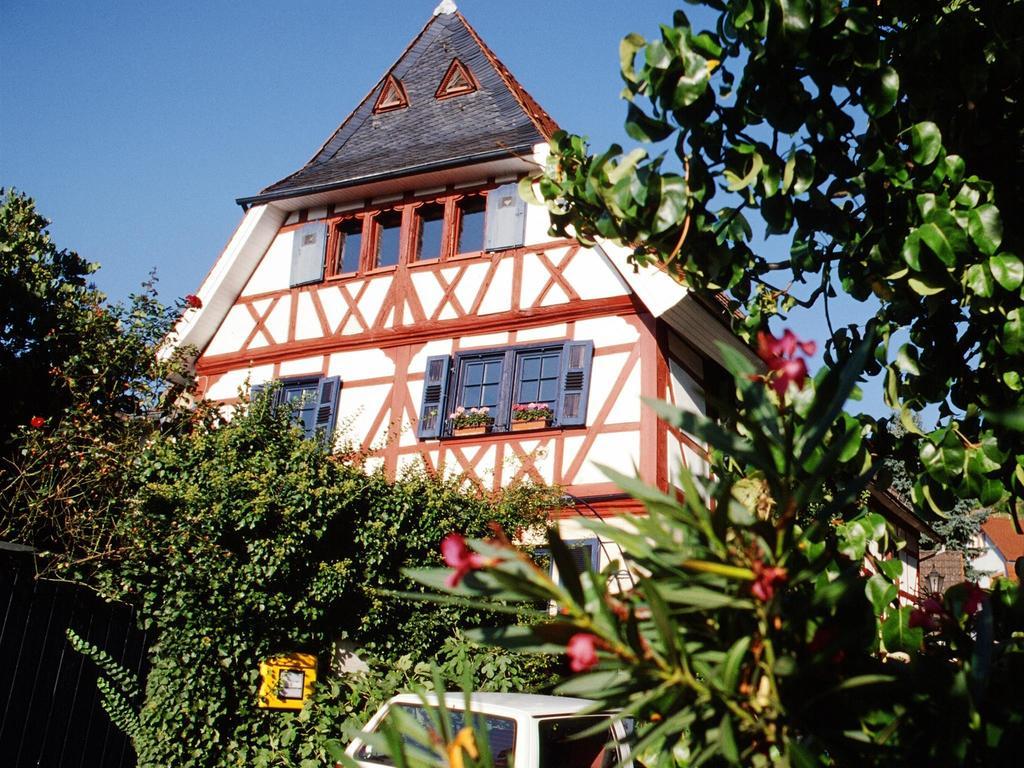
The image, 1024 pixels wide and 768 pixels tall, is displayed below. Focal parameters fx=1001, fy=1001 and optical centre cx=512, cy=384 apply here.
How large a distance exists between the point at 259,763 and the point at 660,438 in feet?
17.6

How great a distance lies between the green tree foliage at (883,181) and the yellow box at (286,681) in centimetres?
650

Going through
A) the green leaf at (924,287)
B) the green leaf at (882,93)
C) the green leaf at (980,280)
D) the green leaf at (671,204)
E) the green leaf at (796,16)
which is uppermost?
the green leaf at (796,16)

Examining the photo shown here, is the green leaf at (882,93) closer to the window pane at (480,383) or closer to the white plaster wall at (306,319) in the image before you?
the window pane at (480,383)

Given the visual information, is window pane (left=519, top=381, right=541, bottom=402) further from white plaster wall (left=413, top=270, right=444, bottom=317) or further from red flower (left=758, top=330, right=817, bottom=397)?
red flower (left=758, top=330, right=817, bottom=397)

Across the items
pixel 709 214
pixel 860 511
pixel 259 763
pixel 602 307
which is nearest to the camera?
pixel 860 511

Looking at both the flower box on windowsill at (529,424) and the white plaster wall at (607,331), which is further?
the white plaster wall at (607,331)

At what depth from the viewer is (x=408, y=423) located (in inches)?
489

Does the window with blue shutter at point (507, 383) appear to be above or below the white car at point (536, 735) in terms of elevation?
above

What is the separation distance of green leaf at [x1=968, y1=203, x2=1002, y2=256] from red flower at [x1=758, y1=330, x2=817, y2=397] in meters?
1.18

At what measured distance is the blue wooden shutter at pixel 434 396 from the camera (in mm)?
12102

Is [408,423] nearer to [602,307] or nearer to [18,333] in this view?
[602,307]

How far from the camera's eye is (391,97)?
1614 cm

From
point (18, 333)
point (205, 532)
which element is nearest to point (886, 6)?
point (205, 532)

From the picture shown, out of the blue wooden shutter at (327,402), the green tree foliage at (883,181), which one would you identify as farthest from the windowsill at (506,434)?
the green tree foliage at (883,181)
